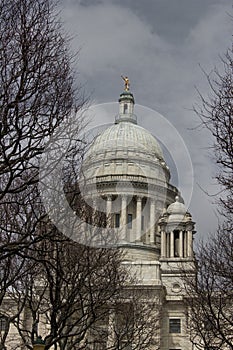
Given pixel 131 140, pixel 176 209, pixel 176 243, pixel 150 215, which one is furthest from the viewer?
pixel 131 140

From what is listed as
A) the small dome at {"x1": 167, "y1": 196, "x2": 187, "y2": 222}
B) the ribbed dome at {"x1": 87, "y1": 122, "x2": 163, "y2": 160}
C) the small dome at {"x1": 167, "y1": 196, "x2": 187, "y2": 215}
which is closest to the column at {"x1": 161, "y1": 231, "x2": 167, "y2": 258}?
the small dome at {"x1": 167, "y1": 196, "x2": 187, "y2": 222}

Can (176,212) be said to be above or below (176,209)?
below

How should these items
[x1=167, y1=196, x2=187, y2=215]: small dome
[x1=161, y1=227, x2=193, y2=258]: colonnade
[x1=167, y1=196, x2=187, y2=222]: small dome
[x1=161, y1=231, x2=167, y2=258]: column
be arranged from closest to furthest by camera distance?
[x1=161, y1=227, x2=193, y2=258]: colonnade < [x1=161, y1=231, x2=167, y2=258]: column < [x1=167, y1=196, x2=187, y2=222]: small dome < [x1=167, y1=196, x2=187, y2=215]: small dome

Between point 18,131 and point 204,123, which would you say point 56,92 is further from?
point 204,123

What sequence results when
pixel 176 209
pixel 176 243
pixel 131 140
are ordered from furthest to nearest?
1. pixel 131 140
2. pixel 176 209
3. pixel 176 243

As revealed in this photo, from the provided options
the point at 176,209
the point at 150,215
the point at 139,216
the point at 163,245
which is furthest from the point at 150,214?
the point at 163,245

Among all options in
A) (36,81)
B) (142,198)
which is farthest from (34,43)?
(142,198)

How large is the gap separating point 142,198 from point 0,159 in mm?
81609

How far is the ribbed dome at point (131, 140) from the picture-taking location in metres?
103

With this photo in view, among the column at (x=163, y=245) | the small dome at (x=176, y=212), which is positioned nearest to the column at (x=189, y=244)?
the small dome at (x=176, y=212)

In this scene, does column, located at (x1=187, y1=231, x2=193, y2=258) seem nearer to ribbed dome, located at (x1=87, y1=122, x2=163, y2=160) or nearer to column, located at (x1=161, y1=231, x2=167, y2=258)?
column, located at (x1=161, y1=231, x2=167, y2=258)

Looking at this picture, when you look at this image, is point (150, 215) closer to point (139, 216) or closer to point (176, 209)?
point (139, 216)

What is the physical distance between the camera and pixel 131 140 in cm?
10988

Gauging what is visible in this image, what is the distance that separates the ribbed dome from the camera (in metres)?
103
